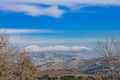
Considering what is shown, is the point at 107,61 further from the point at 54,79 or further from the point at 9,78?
the point at 54,79

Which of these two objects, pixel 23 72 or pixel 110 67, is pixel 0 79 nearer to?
pixel 110 67

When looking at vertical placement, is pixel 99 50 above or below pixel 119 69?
above

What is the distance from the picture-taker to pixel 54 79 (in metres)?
165

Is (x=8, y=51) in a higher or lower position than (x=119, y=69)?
higher

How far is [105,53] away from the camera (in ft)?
136

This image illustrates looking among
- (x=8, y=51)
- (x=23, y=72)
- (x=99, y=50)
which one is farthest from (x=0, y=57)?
(x=23, y=72)

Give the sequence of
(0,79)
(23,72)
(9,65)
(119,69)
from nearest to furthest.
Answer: (119,69)
(0,79)
(9,65)
(23,72)

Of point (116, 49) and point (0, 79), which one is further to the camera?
point (0, 79)

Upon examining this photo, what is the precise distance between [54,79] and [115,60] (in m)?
126

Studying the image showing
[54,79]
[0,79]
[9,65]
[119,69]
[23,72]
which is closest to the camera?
[119,69]

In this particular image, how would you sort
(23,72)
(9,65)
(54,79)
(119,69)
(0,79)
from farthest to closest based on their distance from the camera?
(54,79)
(23,72)
(9,65)
(0,79)
(119,69)

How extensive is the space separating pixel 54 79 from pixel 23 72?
93.5 m

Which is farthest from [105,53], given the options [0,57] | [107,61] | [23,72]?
[23,72]

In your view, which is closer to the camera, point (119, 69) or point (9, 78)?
point (119, 69)
